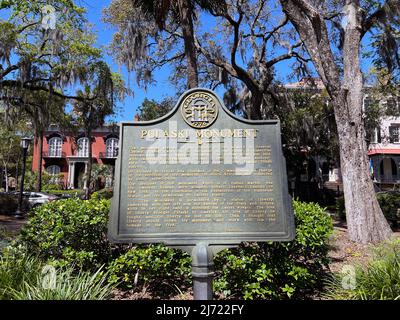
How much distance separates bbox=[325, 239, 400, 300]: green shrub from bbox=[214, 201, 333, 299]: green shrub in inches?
13.9

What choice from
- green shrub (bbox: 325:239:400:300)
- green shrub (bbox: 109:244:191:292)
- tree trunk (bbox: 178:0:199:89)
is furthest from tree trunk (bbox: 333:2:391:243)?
green shrub (bbox: 109:244:191:292)

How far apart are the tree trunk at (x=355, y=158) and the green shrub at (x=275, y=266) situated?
4701 mm

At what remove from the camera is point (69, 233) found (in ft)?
16.4

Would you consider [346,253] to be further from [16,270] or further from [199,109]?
[16,270]

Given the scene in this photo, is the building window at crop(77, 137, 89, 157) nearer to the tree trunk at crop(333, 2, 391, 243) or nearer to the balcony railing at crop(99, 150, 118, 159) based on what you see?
the balcony railing at crop(99, 150, 118, 159)

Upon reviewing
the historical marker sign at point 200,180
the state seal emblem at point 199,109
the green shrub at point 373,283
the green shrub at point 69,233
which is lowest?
the green shrub at point 373,283

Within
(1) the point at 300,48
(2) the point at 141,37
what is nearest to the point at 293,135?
(1) the point at 300,48

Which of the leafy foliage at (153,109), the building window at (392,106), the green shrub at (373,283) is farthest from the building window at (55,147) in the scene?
the green shrub at (373,283)

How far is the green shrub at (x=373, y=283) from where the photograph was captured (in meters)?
4.01

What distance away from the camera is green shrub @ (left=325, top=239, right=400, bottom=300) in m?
4.01

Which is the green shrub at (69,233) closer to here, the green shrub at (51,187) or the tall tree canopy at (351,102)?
the tall tree canopy at (351,102)

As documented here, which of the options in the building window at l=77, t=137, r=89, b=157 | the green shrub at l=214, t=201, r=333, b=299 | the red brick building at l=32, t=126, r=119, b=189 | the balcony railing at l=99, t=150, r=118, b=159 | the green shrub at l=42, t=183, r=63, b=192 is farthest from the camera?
the building window at l=77, t=137, r=89, b=157

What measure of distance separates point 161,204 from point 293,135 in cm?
2259
